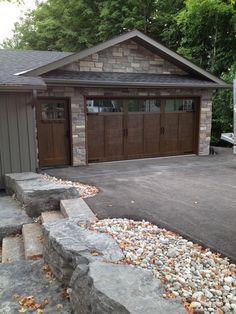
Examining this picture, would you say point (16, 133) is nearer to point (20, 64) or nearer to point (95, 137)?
point (95, 137)

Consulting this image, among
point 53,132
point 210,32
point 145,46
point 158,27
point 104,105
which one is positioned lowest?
point 53,132

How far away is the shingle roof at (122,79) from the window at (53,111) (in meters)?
0.82

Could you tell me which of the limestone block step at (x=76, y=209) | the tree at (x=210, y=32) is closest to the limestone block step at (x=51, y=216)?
the limestone block step at (x=76, y=209)

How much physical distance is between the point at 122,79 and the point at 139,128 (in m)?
1.70

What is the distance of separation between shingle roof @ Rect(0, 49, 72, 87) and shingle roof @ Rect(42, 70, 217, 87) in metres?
0.79

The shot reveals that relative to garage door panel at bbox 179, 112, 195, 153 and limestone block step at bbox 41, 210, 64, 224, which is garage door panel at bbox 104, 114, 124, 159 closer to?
garage door panel at bbox 179, 112, 195, 153

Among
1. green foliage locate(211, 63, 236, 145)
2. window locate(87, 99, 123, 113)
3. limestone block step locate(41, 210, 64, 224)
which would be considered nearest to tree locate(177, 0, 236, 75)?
green foliage locate(211, 63, 236, 145)

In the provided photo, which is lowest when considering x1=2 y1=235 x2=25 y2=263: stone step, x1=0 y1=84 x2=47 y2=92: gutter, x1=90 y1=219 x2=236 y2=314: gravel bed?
x1=2 y1=235 x2=25 y2=263: stone step

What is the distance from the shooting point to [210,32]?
1302cm

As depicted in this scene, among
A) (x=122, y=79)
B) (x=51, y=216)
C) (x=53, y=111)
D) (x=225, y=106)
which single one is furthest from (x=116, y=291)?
(x=225, y=106)

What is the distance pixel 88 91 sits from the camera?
8.05 m

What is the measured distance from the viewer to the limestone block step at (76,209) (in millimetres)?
3875

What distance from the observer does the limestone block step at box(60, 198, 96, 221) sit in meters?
3.87

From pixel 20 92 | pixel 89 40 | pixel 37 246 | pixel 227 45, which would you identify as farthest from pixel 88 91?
pixel 89 40
